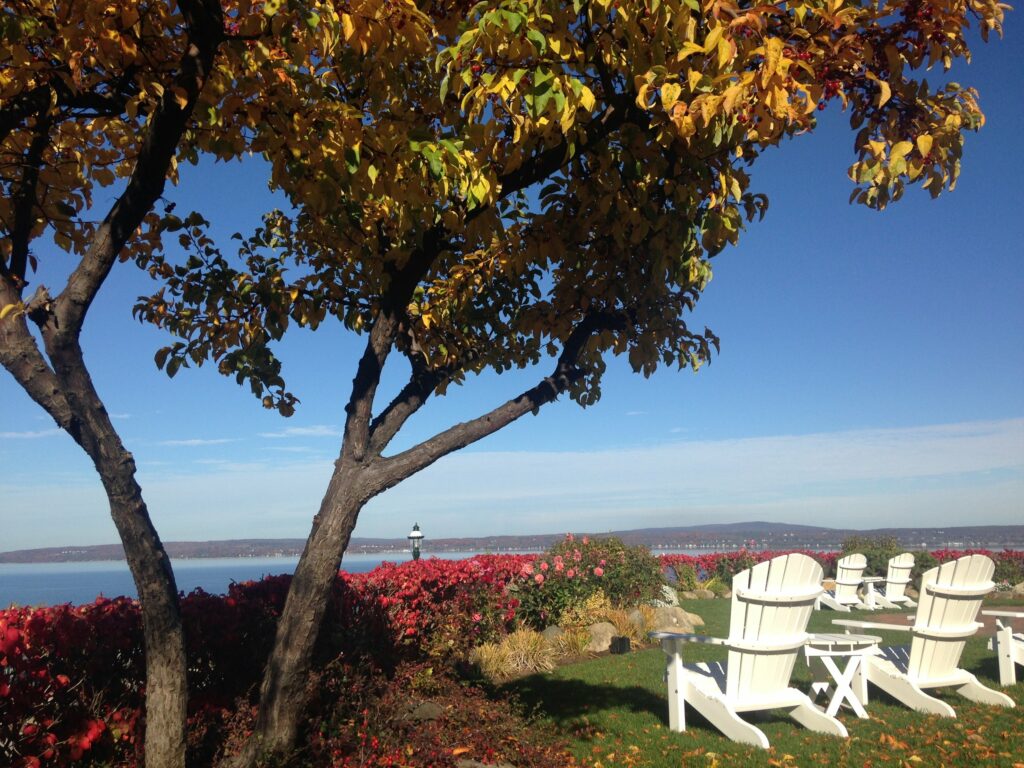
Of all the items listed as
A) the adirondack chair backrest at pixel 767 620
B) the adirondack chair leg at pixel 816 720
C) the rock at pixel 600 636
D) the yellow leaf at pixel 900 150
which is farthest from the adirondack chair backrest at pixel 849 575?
the yellow leaf at pixel 900 150

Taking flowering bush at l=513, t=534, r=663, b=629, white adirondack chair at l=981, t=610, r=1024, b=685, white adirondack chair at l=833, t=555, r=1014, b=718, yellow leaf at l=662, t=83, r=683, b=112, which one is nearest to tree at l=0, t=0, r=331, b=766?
yellow leaf at l=662, t=83, r=683, b=112

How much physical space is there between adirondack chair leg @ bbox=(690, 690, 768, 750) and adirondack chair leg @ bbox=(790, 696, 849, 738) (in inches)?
21.7

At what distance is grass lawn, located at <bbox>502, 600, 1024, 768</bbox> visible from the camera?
5.20 meters

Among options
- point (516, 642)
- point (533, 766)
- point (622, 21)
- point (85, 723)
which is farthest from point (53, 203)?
point (516, 642)

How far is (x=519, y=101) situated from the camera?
3.97 metres

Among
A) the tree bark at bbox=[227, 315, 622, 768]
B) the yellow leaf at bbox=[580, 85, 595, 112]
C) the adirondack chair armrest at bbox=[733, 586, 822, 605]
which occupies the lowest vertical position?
the adirondack chair armrest at bbox=[733, 586, 822, 605]

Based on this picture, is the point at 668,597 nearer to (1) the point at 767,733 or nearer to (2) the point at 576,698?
(2) the point at 576,698

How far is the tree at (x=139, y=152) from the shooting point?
394 cm

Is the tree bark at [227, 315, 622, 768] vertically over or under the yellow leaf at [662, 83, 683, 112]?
under

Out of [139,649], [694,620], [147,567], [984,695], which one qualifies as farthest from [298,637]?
[694,620]

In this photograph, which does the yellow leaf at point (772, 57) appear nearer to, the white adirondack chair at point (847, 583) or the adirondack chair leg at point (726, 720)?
the adirondack chair leg at point (726, 720)

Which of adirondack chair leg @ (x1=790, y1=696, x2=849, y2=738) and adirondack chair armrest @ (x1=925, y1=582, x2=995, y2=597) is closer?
adirondack chair leg @ (x1=790, y1=696, x2=849, y2=738)

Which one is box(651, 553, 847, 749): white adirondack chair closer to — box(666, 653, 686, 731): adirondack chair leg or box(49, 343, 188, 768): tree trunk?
box(666, 653, 686, 731): adirondack chair leg

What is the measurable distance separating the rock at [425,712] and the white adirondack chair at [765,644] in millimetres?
1878
